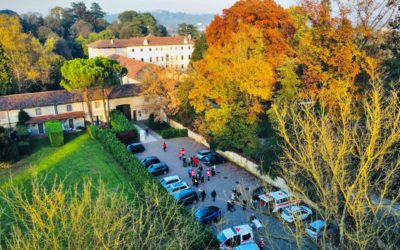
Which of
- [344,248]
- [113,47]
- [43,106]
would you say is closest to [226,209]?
[344,248]

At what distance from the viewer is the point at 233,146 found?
28.6 meters

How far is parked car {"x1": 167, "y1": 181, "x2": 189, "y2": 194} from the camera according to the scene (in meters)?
24.4

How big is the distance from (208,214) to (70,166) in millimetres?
14553

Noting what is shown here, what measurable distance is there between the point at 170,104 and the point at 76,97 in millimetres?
11220

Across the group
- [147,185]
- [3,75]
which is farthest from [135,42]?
[147,185]

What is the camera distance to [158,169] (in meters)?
28.2

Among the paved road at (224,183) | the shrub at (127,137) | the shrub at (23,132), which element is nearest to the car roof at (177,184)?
the paved road at (224,183)

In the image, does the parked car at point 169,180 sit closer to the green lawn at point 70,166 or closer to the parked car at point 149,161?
the green lawn at point 70,166

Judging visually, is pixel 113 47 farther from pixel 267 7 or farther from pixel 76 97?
pixel 267 7

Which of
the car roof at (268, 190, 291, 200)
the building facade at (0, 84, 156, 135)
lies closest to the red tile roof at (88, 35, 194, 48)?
the building facade at (0, 84, 156, 135)

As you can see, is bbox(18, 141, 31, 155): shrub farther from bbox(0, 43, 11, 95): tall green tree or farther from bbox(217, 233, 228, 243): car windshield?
bbox(217, 233, 228, 243): car windshield

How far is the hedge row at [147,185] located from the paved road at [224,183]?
1059 millimetres

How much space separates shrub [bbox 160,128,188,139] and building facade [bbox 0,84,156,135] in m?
3.75

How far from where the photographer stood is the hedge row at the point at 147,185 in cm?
1616
